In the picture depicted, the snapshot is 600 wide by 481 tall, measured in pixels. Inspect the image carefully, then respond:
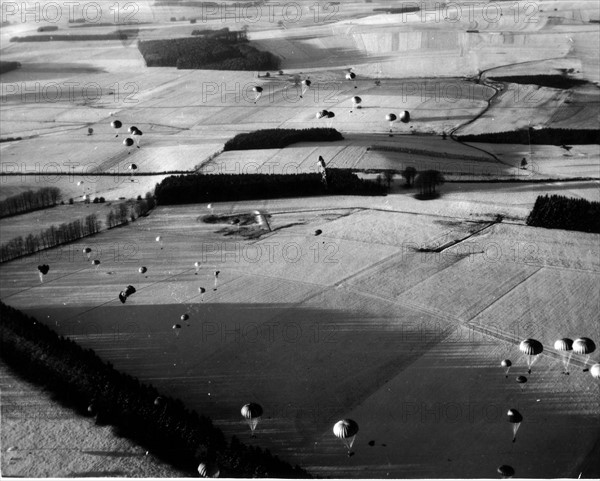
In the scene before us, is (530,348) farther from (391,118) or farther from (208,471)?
(391,118)

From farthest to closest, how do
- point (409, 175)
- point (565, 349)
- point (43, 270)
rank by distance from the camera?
point (409, 175), point (43, 270), point (565, 349)

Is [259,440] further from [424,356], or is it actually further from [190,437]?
[424,356]

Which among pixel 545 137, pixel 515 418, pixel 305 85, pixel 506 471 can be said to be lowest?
pixel 506 471

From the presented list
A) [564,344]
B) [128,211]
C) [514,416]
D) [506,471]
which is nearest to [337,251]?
[564,344]

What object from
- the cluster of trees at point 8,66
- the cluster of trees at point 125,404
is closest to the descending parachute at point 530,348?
the cluster of trees at point 125,404

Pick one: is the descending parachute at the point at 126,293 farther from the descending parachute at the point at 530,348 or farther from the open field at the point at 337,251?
the descending parachute at the point at 530,348

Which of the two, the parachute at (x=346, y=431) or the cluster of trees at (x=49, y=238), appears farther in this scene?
the cluster of trees at (x=49, y=238)
